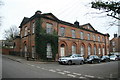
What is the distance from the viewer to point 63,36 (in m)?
27.0

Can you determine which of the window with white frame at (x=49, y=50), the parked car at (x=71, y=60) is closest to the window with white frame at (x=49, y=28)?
the window with white frame at (x=49, y=50)

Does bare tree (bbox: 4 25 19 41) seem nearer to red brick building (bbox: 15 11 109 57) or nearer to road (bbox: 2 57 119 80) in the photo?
red brick building (bbox: 15 11 109 57)

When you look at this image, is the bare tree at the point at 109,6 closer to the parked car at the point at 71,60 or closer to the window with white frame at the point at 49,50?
the parked car at the point at 71,60

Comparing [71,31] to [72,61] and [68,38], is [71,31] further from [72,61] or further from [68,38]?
[72,61]

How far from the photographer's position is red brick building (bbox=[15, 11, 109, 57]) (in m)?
24.7

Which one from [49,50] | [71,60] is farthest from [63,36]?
[71,60]

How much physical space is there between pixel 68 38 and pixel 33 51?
333 inches

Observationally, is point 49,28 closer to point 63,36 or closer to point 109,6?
point 63,36

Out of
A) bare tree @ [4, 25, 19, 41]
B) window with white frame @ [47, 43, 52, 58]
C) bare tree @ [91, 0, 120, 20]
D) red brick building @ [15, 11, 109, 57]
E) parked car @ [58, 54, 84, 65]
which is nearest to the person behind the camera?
bare tree @ [91, 0, 120, 20]

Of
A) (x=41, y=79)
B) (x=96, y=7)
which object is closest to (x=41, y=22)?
(x=96, y=7)

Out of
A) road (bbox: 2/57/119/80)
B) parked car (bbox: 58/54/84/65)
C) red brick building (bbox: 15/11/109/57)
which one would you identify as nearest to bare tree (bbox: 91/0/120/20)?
road (bbox: 2/57/119/80)

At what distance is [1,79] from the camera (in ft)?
25.5

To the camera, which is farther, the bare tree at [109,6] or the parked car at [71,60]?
the parked car at [71,60]

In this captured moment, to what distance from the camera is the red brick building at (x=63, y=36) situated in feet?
81.0
